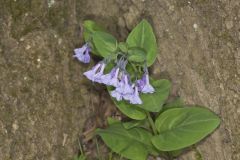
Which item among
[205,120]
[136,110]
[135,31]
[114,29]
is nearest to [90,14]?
[114,29]

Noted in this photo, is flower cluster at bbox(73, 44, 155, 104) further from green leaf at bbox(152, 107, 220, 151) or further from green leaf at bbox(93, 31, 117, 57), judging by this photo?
green leaf at bbox(152, 107, 220, 151)

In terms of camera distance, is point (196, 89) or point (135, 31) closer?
point (135, 31)

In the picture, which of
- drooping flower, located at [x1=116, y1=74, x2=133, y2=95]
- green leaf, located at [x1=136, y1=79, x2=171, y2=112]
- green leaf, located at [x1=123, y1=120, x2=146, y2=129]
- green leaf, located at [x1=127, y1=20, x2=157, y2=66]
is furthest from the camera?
green leaf, located at [x1=123, y1=120, x2=146, y2=129]

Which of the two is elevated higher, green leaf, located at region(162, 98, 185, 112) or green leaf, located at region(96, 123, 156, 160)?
green leaf, located at region(162, 98, 185, 112)

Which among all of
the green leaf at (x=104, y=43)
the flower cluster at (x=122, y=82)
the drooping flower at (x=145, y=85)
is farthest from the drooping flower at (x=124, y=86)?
the green leaf at (x=104, y=43)

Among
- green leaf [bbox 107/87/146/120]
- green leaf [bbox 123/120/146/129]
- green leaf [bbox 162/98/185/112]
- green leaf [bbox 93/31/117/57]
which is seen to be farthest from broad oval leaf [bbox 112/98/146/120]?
green leaf [bbox 93/31/117/57]

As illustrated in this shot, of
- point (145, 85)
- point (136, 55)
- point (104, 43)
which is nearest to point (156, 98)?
point (145, 85)

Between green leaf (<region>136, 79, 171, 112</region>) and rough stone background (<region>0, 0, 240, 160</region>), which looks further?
rough stone background (<region>0, 0, 240, 160</region>)

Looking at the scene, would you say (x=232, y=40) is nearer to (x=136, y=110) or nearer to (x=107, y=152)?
(x=136, y=110)
